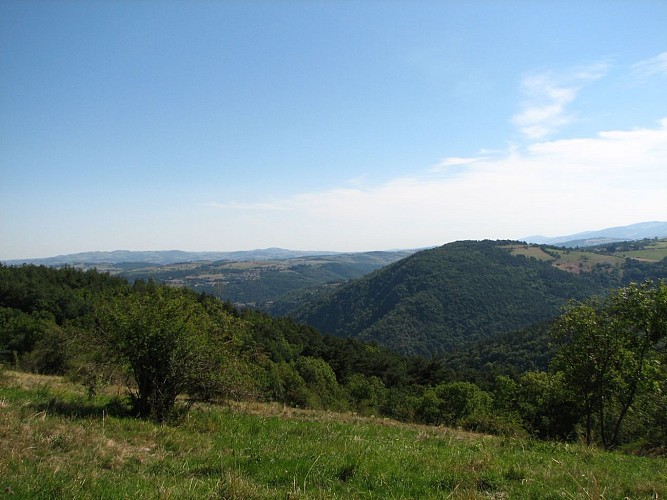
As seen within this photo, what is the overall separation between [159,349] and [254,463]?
200 inches

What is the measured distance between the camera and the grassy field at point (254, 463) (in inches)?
219

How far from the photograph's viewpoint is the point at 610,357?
18.0 meters

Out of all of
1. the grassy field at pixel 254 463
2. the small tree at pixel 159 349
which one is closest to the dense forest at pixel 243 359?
the small tree at pixel 159 349

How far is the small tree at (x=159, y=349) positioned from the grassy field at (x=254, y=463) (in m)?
0.90

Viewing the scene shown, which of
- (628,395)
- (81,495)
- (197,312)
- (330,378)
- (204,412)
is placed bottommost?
(330,378)

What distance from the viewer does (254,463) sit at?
23.5 feet

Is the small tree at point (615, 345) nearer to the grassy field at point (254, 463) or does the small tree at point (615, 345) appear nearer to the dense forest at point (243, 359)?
→ the dense forest at point (243, 359)

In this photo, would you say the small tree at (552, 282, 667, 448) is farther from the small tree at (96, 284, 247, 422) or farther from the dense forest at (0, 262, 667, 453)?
the small tree at (96, 284, 247, 422)

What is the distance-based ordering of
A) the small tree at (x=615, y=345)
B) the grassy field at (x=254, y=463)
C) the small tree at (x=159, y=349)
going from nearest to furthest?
the grassy field at (x=254, y=463)
the small tree at (x=159, y=349)
the small tree at (x=615, y=345)

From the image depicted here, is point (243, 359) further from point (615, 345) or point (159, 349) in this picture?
point (615, 345)

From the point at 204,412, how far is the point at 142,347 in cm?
305

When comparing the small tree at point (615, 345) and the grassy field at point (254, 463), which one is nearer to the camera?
the grassy field at point (254, 463)

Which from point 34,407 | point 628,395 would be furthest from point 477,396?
point 34,407

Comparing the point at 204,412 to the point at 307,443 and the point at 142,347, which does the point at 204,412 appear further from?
the point at 307,443
